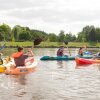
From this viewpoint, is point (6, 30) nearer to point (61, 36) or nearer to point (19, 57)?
point (61, 36)

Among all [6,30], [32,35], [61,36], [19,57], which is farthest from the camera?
[32,35]

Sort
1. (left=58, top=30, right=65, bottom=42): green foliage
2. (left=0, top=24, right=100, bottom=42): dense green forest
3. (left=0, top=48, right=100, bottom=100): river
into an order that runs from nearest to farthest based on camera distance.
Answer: (left=0, top=48, right=100, bottom=100): river
(left=0, top=24, right=100, bottom=42): dense green forest
(left=58, top=30, right=65, bottom=42): green foliage

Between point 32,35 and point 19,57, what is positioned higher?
point 32,35

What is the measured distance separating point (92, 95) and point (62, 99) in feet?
4.99

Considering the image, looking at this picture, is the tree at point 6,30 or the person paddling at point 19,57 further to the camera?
the tree at point 6,30

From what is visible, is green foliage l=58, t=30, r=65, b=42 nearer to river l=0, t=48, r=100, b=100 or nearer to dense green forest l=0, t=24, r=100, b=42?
dense green forest l=0, t=24, r=100, b=42

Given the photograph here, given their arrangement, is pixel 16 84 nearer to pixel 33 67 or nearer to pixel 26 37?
pixel 33 67

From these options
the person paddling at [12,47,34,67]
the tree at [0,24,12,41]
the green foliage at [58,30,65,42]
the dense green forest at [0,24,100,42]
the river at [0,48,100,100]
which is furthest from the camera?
the tree at [0,24,12,41]

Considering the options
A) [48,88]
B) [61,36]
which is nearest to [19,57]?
[48,88]

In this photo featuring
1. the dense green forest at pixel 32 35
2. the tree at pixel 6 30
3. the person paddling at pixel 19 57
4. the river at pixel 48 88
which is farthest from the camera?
the tree at pixel 6 30

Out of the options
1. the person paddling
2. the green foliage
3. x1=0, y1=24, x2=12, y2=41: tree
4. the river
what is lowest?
the river

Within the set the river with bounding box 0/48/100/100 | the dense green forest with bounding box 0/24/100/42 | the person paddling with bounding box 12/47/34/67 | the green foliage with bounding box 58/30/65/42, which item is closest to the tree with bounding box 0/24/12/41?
the dense green forest with bounding box 0/24/100/42

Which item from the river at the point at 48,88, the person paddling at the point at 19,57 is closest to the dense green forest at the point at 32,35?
the person paddling at the point at 19,57

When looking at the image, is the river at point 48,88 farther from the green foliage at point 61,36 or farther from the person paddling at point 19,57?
the green foliage at point 61,36
